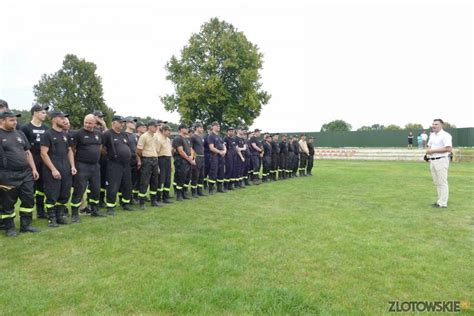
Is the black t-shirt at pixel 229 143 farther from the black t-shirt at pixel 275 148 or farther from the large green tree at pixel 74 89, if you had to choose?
the large green tree at pixel 74 89

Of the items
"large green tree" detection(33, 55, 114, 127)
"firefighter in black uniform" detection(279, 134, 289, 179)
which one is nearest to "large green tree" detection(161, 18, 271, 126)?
"large green tree" detection(33, 55, 114, 127)

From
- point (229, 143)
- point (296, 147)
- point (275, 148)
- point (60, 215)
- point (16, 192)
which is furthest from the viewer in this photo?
point (296, 147)

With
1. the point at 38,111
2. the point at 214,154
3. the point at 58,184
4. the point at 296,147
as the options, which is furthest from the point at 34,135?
the point at 296,147

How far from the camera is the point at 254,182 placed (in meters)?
13.6

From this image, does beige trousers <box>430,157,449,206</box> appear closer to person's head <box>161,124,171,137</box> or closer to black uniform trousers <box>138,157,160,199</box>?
person's head <box>161,124,171,137</box>

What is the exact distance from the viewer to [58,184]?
642cm

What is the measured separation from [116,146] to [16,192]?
82.6 inches

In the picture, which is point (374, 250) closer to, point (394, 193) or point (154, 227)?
point (154, 227)

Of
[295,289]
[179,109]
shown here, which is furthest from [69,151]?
[179,109]

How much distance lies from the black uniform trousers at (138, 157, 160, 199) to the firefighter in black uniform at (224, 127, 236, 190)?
339cm

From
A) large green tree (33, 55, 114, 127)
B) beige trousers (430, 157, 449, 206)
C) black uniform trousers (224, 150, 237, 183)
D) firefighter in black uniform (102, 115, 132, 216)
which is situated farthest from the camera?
large green tree (33, 55, 114, 127)

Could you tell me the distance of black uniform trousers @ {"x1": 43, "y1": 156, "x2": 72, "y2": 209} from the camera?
6328 millimetres

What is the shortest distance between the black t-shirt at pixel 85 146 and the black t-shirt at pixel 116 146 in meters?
0.43

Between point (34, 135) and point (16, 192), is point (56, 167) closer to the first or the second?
point (16, 192)
